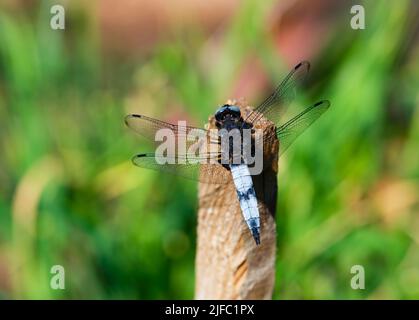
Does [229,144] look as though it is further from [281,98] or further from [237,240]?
[281,98]

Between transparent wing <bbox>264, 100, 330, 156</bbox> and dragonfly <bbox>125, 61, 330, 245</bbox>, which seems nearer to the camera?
dragonfly <bbox>125, 61, 330, 245</bbox>

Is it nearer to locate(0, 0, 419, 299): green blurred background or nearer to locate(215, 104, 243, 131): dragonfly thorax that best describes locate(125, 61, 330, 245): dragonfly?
locate(215, 104, 243, 131): dragonfly thorax

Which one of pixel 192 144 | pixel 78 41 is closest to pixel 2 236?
pixel 78 41

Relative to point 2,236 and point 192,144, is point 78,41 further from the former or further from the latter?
point 192,144

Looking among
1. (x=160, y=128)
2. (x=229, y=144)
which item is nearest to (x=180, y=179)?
(x=160, y=128)

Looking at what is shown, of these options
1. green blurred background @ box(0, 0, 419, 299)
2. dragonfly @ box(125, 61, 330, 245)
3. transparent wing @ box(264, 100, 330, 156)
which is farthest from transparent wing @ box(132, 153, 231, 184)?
green blurred background @ box(0, 0, 419, 299)
